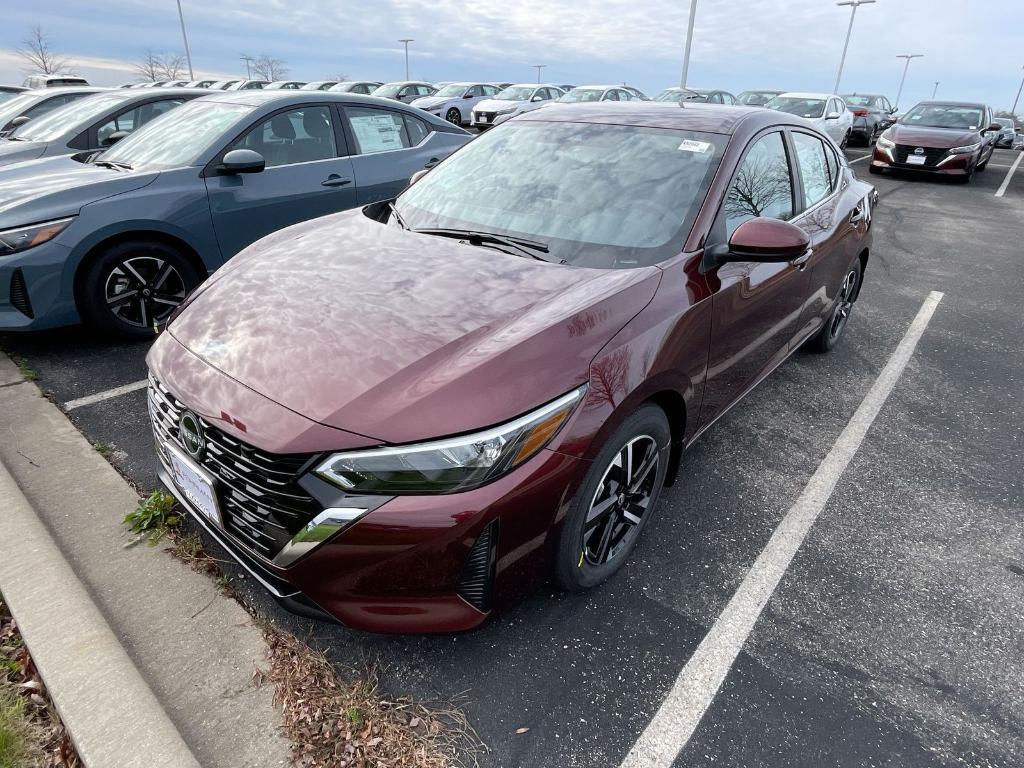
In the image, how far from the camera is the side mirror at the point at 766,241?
2.36m

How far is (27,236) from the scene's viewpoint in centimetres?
372

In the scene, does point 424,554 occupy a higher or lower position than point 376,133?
lower

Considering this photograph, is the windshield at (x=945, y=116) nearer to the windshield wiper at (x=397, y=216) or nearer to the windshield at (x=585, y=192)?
the windshield at (x=585, y=192)

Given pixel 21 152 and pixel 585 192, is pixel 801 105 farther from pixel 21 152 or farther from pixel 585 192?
pixel 21 152

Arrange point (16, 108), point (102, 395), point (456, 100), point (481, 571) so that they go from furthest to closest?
point (456, 100), point (16, 108), point (102, 395), point (481, 571)

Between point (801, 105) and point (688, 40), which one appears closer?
point (801, 105)

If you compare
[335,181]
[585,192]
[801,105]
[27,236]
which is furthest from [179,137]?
[801,105]

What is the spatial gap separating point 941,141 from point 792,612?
14.0m

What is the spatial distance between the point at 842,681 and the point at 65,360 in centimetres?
461

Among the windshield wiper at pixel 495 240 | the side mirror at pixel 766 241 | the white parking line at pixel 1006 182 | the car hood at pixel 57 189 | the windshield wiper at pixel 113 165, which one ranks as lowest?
the white parking line at pixel 1006 182

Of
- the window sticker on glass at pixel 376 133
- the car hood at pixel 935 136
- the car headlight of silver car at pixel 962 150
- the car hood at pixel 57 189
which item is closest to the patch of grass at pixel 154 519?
the car hood at pixel 57 189

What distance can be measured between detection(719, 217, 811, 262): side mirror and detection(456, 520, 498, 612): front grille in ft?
4.81

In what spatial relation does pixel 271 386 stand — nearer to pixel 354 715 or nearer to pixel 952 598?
pixel 354 715

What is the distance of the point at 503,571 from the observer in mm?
1781
